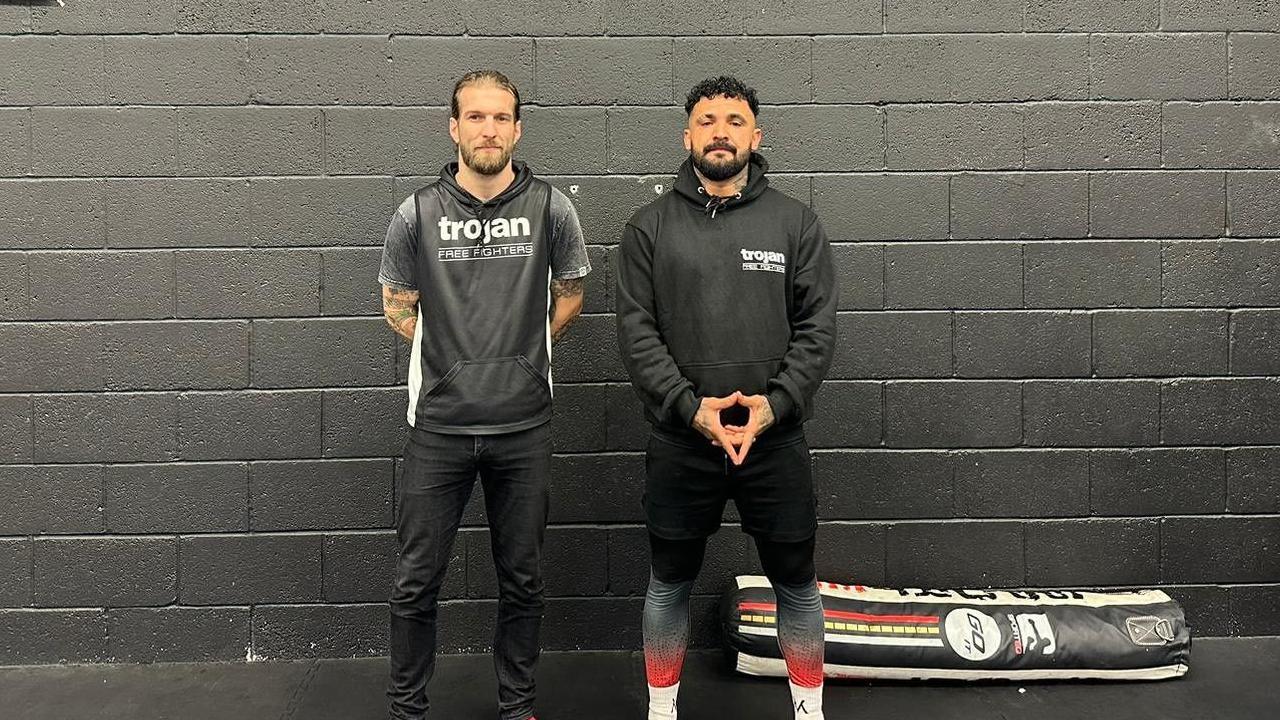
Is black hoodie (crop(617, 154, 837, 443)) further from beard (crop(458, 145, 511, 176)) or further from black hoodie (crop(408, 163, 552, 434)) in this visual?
beard (crop(458, 145, 511, 176))

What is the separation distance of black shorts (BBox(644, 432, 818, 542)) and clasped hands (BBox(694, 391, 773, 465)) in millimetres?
74

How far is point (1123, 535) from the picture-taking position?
320 cm

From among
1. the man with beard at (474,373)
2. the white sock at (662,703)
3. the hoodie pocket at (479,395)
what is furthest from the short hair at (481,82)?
the white sock at (662,703)

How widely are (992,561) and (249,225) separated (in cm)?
280

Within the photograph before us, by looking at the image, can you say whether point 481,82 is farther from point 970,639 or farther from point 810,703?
point 970,639

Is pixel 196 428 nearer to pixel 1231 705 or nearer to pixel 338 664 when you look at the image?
pixel 338 664

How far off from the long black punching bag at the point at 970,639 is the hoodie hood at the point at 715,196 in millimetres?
1279

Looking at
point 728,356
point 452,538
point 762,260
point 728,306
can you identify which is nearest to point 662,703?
point 452,538

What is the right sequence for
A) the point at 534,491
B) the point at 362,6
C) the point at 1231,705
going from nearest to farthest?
the point at 534,491
the point at 1231,705
the point at 362,6

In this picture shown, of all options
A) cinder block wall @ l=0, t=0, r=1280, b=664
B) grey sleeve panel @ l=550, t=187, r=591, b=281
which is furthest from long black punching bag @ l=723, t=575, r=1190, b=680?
grey sleeve panel @ l=550, t=187, r=591, b=281

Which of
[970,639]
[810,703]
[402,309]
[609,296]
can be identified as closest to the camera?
[810,703]

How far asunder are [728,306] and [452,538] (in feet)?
3.31

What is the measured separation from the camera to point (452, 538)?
8.44ft

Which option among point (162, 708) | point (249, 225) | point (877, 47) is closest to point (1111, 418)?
point (877, 47)
